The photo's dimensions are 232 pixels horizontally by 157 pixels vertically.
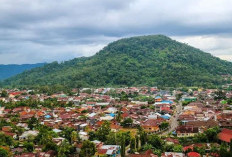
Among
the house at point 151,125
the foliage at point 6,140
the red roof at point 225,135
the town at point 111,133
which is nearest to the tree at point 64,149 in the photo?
the town at point 111,133

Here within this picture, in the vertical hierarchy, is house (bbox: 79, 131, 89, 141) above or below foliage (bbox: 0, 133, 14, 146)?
below

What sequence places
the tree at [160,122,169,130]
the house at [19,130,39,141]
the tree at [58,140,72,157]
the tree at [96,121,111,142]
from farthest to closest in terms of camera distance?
the tree at [160,122,169,130] < the house at [19,130,39,141] < the tree at [96,121,111,142] < the tree at [58,140,72,157]

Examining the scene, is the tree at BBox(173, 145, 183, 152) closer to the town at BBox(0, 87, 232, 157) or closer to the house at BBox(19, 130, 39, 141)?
the town at BBox(0, 87, 232, 157)

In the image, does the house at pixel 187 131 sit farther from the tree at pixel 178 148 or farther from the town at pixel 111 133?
the tree at pixel 178 148

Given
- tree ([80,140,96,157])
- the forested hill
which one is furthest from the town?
the forested hill

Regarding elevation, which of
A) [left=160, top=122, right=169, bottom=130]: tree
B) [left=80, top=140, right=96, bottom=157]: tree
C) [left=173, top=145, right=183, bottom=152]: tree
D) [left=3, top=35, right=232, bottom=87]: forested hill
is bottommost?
[left=160, top=122, right=169, bottom=130]: tree

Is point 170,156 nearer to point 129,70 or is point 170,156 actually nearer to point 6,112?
point 6,112

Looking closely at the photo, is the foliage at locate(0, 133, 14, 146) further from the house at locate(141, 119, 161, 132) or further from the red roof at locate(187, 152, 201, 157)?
the red roof at locate(187, 152, 201, 157)

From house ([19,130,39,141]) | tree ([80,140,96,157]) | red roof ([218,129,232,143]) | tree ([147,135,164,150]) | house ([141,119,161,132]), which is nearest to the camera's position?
tree ([80,140,96,157])

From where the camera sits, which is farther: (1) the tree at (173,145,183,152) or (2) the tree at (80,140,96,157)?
(1) the tree at (173,145,183,152)
